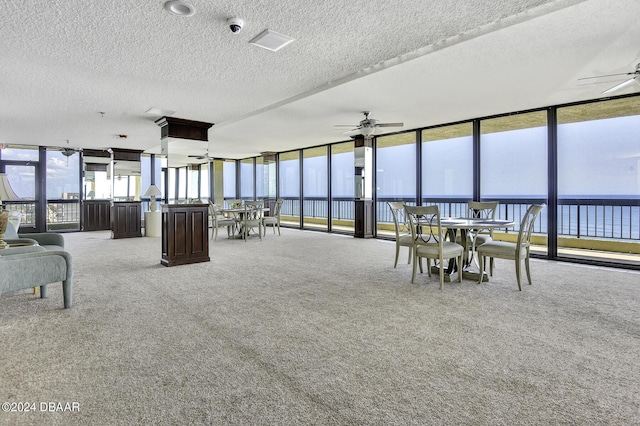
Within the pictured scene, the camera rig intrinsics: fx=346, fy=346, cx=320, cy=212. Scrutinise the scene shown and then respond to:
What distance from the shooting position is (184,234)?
217 inches

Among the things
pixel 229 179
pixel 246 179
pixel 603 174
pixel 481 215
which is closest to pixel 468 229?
pixel 481 215

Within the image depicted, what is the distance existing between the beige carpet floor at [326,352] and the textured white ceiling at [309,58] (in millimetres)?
2427

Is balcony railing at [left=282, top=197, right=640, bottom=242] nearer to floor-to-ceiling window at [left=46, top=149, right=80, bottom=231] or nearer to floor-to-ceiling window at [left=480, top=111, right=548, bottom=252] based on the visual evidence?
floor-to-ceiling window at [left=480, top=111, right=548, bottom=252]

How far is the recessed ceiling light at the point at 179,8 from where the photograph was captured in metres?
2.48

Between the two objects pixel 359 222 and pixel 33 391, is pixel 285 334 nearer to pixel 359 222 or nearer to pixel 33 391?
pixel 33 391

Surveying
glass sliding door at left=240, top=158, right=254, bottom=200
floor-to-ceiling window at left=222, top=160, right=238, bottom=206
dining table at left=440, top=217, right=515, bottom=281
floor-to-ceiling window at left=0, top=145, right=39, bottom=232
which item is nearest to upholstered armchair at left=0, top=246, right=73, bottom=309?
dining table at left=440, top=217, right=515, bottom=281

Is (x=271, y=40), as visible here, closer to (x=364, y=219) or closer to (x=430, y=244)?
(x=430, y=244)

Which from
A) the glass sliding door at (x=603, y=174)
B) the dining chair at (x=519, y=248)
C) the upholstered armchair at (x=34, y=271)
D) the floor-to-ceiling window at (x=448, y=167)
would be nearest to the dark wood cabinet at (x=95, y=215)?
the upholstered armchair at (x=34, y=271)

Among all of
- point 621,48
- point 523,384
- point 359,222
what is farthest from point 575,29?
point 359,222

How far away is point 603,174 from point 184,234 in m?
6.90

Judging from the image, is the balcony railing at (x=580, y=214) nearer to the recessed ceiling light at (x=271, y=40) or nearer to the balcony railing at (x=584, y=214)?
the balcony railing at (x=584, y=214)

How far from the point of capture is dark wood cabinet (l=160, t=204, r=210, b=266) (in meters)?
5.37

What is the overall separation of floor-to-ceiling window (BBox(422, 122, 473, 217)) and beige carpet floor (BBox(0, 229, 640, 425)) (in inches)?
125

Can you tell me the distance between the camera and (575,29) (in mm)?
3121
